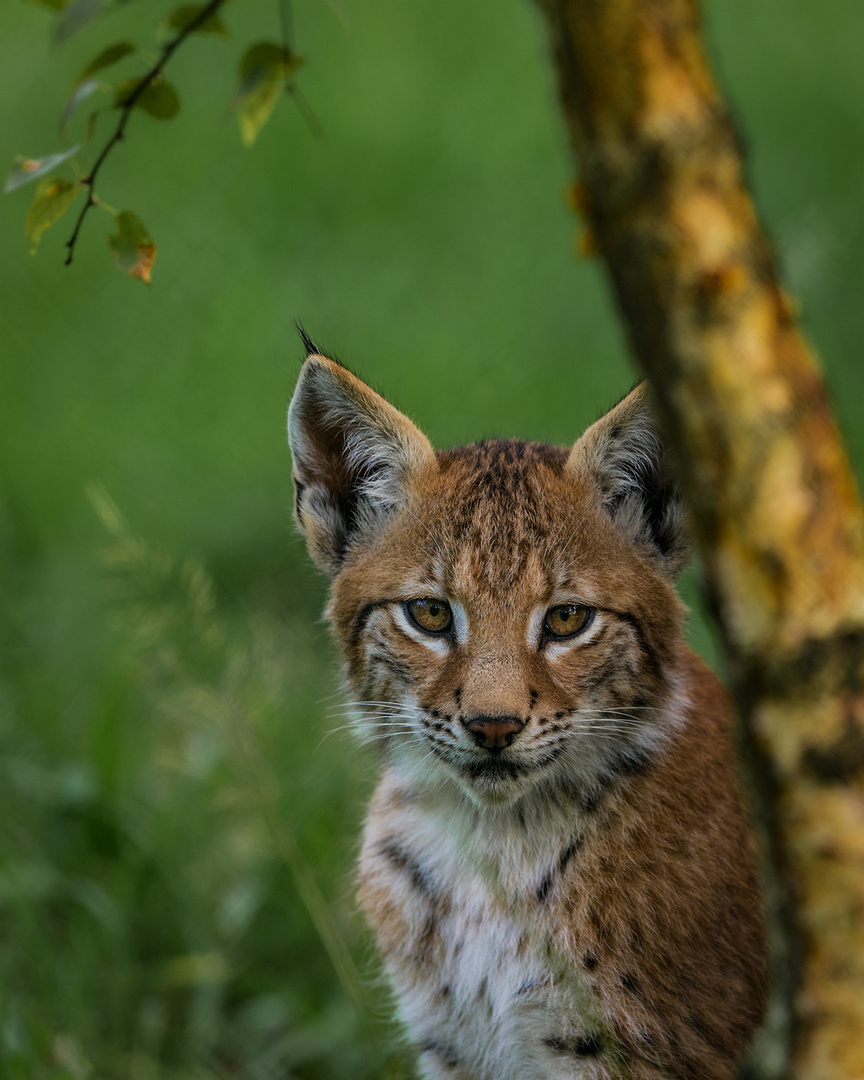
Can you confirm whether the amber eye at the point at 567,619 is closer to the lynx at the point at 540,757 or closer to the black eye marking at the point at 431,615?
the lynx at the point at 540,757

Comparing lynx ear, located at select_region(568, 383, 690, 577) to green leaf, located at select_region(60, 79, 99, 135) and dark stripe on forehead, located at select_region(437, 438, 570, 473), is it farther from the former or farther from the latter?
green leaf, located at select_region(60, 79, 99, 135)

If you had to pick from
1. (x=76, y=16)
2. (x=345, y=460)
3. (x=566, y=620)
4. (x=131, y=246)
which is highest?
(x=76, y=16)

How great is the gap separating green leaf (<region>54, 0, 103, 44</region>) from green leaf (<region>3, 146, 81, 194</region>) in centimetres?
23

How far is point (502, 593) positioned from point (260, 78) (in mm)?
1348

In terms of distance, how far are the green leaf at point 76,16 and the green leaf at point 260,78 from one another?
1.51ft

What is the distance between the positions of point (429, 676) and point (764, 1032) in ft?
5.00

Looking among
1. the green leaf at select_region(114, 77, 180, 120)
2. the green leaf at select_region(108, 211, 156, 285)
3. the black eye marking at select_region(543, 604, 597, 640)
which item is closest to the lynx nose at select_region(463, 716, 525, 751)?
the black eye marking at select_region(543, 604, 597, 640)

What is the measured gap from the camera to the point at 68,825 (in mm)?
4805

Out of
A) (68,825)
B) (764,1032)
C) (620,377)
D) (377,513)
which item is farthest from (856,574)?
(620,377)

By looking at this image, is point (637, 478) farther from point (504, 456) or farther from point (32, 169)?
point (32, 169)

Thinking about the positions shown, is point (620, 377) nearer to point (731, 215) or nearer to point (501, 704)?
point (501, 704)

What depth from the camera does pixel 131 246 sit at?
2424 millimetres

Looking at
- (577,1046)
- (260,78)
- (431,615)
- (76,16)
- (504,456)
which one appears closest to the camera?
(76,16)

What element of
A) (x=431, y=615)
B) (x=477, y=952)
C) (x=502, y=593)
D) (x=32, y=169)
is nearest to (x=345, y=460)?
(x=431, y=615)
